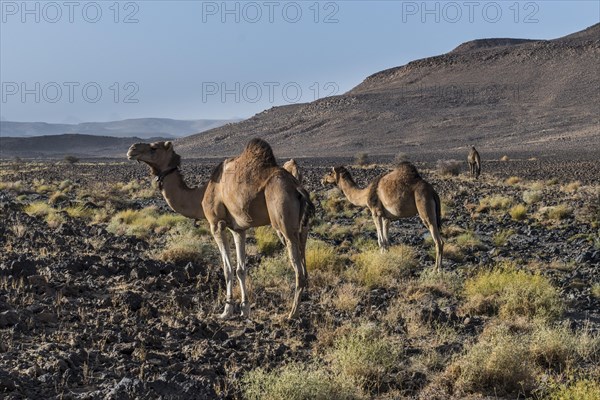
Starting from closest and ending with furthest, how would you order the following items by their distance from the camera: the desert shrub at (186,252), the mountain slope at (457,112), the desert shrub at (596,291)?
the desert shrub at (596,291) < the desert shrub at (186,252) < the mountain slope at (457,112)

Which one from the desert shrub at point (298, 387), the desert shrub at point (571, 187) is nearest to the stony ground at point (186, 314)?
the desert shrub at point (298, 387)

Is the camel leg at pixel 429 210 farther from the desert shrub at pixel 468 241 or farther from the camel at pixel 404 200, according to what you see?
the desert shrub at pixel 468 241

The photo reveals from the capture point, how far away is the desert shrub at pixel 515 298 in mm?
9211

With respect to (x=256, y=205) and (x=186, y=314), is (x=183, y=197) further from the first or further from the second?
(x=186, y=314)

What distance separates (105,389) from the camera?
6.30 metres

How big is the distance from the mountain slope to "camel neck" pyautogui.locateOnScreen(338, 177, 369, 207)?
5826cm

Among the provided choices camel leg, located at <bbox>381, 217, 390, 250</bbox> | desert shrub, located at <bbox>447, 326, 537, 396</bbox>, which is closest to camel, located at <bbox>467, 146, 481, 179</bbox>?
camel leg, located at <bbox>381, 217, 390, 250</bbox>

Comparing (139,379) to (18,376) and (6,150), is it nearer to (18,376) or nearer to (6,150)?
(18,376)

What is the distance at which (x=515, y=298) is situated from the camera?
9430 mm

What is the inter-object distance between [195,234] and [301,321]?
7935mm

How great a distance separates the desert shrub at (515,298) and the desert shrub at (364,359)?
2.24m

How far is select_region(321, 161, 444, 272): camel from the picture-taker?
1302cm

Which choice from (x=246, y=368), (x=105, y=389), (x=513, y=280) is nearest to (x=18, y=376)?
(x=105, y=389)

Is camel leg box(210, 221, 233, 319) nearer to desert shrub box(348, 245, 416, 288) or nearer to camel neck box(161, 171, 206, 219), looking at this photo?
camel neck box(161, 171, 206, 219)
